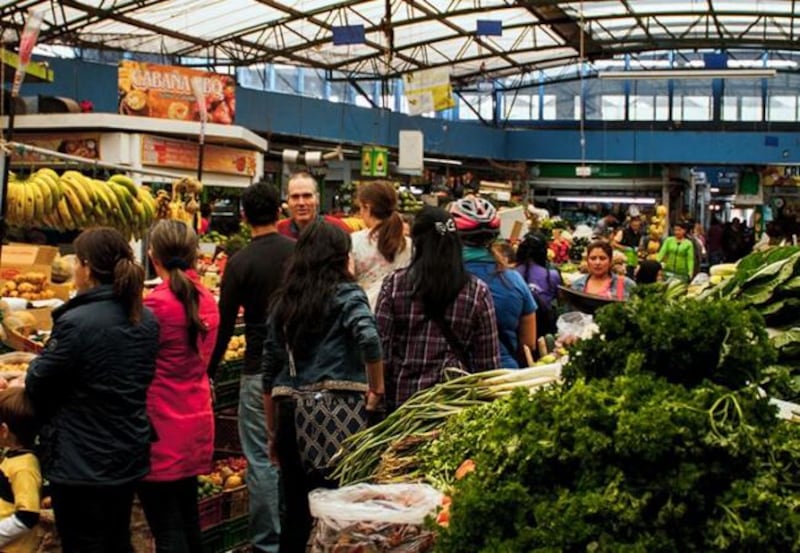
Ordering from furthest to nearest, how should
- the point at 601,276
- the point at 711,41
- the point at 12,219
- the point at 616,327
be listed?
the point at 711,41
the point at 601,276
the point at 12,219
the point at 616,327

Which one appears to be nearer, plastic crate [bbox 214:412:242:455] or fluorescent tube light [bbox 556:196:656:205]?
plastic crate [bbox 214:412:242:455]

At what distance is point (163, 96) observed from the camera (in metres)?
11.2

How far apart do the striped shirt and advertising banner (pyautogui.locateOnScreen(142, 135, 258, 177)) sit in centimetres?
641

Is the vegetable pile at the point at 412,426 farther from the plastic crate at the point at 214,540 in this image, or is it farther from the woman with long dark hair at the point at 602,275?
the woman with long dark hair at the point at 602,275

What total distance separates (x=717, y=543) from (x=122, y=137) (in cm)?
868

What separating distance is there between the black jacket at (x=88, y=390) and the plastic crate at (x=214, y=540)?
1487 millimetres

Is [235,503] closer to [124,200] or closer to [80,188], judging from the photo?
[80,188]

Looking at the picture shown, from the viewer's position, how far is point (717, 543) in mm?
1886

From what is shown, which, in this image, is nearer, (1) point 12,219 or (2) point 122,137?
(1) point 12,219

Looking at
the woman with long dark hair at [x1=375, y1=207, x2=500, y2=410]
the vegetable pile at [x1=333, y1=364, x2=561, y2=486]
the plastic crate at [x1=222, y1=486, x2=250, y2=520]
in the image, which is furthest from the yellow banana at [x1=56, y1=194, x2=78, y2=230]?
the vegetable pile at [x1=333, y1=364, x2=561, y2=486]

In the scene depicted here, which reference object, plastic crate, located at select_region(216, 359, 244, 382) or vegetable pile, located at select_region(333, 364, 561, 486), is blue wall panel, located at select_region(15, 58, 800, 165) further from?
vegetable pile, located at select_region(333, 364, 561, 486)

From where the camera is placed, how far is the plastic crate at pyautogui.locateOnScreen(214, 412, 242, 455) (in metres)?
6.17

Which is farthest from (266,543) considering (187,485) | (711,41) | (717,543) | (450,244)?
(711,41)

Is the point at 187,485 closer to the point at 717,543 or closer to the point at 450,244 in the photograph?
the point at 450,244
